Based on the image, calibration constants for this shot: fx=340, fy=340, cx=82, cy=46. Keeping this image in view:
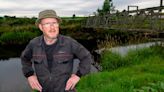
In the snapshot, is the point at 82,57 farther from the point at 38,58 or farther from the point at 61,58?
the point at 38,58

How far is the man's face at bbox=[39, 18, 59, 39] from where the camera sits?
3686 mm

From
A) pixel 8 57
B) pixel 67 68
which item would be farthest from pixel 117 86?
pixel 8 57

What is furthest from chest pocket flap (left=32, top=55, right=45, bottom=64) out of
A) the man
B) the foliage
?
the foliage

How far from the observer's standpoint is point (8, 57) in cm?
2312

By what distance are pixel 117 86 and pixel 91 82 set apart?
5.31 ft

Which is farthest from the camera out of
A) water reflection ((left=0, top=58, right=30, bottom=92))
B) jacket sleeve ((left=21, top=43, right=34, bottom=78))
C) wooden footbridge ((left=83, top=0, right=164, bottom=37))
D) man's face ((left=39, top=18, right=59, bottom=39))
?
wooden footbridge ((left=83, top=0, right=164, bottom=37))

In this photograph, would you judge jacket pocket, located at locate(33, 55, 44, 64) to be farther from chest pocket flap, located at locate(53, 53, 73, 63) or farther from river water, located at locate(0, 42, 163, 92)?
river water, located at locate(0, 42, 163, 92)

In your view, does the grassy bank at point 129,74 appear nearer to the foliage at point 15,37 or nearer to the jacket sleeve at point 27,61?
the jacket sleeve at point 27,61

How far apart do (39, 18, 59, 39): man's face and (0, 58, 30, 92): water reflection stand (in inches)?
371

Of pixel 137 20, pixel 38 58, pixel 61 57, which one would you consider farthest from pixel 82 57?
pixel 137 20

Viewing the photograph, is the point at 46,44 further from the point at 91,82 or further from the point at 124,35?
the point at 124,35

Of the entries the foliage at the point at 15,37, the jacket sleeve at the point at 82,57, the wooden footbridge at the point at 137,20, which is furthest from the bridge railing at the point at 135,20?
the jacket sleeve at the point at 82,57

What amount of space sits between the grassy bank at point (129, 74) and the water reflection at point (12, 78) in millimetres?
3263

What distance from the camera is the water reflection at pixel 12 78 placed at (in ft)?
44.0
